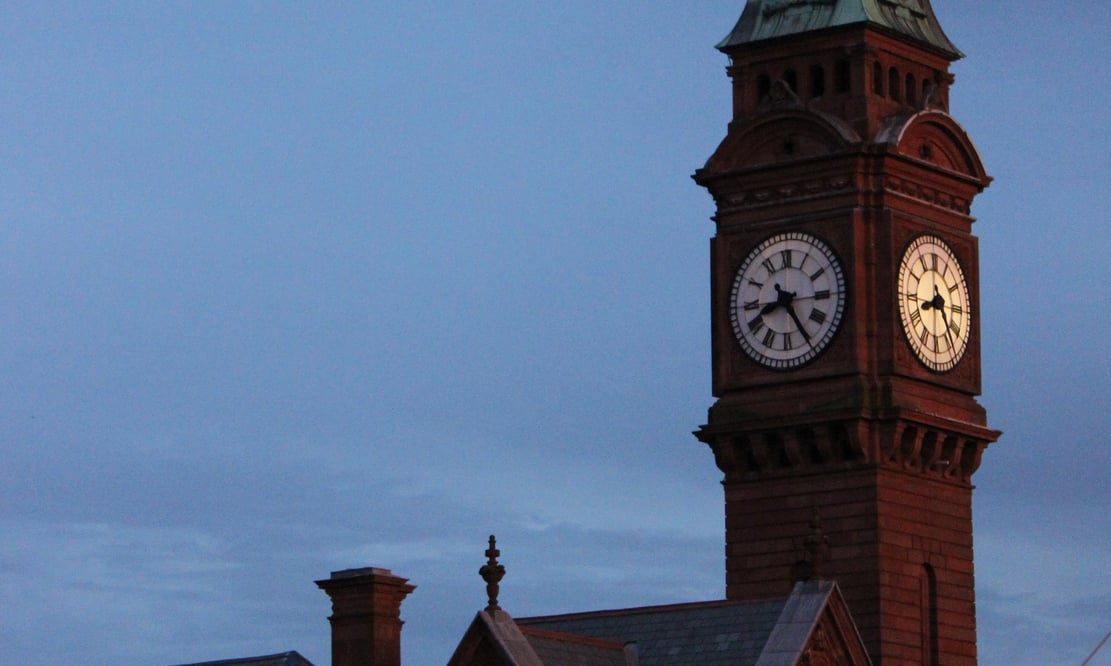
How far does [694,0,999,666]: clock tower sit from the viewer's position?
10981 centimetres

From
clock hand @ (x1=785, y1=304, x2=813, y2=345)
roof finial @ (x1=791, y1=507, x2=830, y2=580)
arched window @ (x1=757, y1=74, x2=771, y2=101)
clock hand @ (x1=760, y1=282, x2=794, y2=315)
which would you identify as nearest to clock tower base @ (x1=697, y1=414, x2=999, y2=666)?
clock hand @ (x1=785, y1=304, x2=813, y2=345)

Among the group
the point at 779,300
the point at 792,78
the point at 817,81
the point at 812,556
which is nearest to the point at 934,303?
the point at 779,300

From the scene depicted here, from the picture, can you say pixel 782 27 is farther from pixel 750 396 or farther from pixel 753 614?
pixel 753 614

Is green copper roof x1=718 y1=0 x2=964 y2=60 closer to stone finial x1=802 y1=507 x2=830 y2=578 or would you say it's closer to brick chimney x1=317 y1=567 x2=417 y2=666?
stone finial x1=802 y1=507 x2=830 y2=578

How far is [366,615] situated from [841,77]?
71.1 ft

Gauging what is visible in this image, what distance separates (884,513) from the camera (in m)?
109

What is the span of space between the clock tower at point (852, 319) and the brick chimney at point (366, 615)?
12.1 m

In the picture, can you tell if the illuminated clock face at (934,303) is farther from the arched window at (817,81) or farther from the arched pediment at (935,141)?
the arched window at (817,81)

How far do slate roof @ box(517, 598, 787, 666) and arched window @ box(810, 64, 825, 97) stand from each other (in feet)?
58.0

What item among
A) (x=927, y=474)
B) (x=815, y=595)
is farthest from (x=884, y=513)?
(x=815, y=595)

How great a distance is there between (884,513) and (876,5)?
570 inches

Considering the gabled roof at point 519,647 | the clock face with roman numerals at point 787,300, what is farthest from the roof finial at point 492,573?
the clock face with roman numerals at point 787,300

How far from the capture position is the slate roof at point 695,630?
99.4 meters

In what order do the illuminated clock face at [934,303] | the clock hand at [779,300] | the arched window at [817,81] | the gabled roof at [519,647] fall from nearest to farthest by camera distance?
the gabled roof at [519,647], the illuminated clock face at [934,303], the clock hand at [779,300], the arched window at [817,81]
